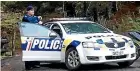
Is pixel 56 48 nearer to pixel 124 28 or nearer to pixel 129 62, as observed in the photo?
pixel 129 62

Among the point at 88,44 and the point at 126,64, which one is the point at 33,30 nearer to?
the point at 88,44

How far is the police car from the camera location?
10.7 m

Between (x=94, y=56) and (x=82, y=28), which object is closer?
(x=94, y=56)

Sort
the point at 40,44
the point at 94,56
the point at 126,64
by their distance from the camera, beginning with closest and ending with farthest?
the point at 94,56, the point at 40,44, the point at 126,64

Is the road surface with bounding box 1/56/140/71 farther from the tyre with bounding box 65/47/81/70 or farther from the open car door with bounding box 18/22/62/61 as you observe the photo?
the open car door with bounding box 18/22/62/61

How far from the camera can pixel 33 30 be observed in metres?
11.8

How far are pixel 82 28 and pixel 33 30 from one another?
4.65 ft

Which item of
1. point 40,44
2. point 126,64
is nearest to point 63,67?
point 40,44

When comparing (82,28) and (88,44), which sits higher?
(82,28)

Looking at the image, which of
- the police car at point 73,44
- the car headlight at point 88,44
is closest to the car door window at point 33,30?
the police car at point 73,44

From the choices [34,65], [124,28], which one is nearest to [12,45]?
[34,65]

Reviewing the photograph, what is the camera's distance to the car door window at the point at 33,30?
11726 mm

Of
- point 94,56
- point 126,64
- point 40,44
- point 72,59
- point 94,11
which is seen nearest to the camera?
point 94,56

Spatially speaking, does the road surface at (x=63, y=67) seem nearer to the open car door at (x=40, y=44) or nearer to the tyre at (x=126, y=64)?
the tyre at (x=126, y=64)
